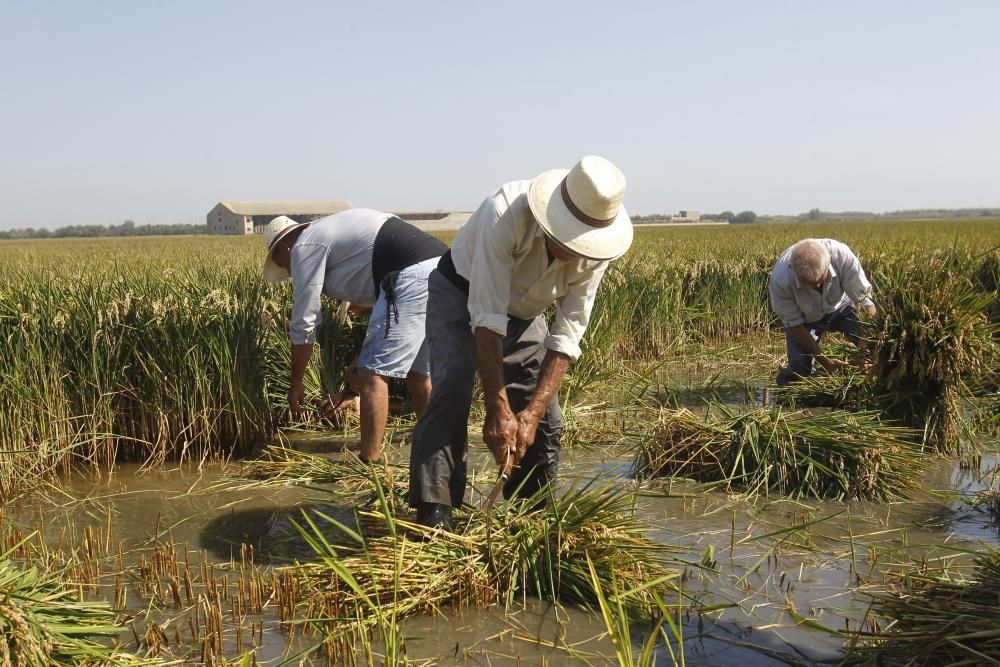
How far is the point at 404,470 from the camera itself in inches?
181

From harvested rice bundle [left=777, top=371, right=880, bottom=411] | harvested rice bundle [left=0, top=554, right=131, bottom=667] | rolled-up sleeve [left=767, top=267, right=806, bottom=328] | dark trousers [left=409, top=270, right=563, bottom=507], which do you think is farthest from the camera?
rolled-up sleeve [left=767, top=267, right=806, bottom=328]

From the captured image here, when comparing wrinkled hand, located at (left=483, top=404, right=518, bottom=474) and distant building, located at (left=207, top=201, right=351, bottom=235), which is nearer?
wrinkled hand, located at (left=483, top=404, right=518, bottom=474)

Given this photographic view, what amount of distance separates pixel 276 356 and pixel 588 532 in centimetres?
328

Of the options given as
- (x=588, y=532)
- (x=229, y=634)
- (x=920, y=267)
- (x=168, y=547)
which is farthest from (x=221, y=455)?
(x=920, y=267)

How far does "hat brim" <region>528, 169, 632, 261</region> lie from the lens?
10.5ft

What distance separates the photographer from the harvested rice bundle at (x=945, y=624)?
2459mm

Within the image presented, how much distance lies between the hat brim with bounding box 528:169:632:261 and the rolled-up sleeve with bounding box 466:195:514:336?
15 cm

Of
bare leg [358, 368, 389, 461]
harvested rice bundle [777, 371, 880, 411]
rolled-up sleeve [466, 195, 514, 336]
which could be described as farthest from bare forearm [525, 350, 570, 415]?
harvested rice bundle [777, 371, 880, 411]

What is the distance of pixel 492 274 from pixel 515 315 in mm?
493

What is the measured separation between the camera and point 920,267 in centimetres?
550

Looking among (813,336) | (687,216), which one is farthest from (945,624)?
(687,216)

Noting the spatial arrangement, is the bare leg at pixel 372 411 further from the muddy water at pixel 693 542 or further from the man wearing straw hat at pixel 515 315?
the man wearing straw hat at pixel 515 315

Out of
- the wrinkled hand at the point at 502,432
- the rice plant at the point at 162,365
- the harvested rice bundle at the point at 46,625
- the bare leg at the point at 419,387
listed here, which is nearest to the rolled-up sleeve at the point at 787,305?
the rice plant at the point at 162,365

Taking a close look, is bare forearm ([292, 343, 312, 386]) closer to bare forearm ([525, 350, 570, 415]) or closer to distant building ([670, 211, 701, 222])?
bare forearm ([525, 350, 570, 415])
